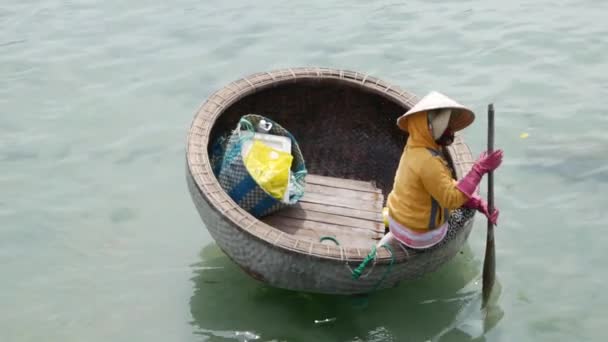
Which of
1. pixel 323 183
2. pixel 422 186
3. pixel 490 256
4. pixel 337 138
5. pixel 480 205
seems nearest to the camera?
pixel 422 186

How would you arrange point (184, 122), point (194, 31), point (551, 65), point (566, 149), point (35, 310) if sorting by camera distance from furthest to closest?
1. point (194, 31)
2. point (551, 65)
3. point (184, 122)
4. point (566, 149)
5. point (35, 310)

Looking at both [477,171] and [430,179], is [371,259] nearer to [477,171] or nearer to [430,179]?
[430,179]

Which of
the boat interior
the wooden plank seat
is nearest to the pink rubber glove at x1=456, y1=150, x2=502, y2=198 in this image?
the wooden plank seat

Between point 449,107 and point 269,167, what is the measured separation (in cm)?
147

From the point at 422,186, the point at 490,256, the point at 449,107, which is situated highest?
the point at 449,107

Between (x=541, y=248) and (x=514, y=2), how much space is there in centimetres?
427

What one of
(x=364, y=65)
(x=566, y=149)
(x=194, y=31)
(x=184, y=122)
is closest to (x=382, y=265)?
(x=566, y=149)

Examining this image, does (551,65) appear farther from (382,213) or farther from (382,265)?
(382,265)

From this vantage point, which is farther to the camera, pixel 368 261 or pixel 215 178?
pixel 215 178

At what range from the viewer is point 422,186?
402cm

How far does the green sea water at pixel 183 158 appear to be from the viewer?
15.1 feet

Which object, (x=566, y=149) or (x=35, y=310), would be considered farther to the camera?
(x=566, y=149)

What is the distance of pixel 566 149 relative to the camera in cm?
606

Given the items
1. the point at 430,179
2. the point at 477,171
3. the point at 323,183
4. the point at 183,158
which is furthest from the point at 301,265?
the point at 183,158
